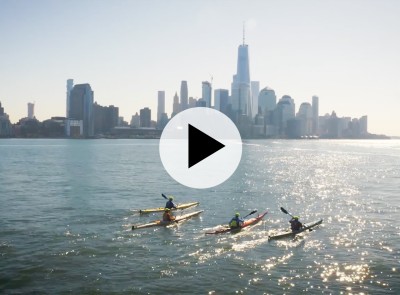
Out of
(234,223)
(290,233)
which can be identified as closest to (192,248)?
(234,223)

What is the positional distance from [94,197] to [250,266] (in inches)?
1407

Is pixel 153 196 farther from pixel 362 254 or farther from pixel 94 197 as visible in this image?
pixel 362 254

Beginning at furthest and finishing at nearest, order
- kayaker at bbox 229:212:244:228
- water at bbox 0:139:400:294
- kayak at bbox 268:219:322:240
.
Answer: kayaker at bbox 229:212:244:228
kayak at bbox 268:219:322:240
water at bbox 0:139:400:294

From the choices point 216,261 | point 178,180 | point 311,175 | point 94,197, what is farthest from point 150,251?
point 311,175

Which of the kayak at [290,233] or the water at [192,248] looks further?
the kayak at [290,233]

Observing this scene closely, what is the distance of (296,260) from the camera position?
108ft

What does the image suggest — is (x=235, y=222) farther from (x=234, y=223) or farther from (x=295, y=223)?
(x=295, y=223)

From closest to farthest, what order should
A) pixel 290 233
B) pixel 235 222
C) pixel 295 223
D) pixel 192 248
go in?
pixel 192 248 → pixel 290 233 → pixel 295 223 → pixel 235 222

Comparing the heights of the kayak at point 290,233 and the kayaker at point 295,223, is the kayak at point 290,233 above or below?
below

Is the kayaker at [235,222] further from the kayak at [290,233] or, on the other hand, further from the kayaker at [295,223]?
the kayaker at [295,223]

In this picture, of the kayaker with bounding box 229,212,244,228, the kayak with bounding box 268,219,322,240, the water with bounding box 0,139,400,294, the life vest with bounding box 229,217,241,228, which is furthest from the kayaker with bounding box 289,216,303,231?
the life vest with bounding box 229,217,241,228

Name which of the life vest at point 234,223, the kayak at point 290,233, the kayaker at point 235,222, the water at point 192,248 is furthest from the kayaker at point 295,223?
the life vest at point 234,223

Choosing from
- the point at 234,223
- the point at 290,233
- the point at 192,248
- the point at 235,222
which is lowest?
the point at 192,248

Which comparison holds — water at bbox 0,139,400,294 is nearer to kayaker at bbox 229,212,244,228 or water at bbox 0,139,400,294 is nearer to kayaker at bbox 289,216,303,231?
kayaker at bbox 289,216,303,231
